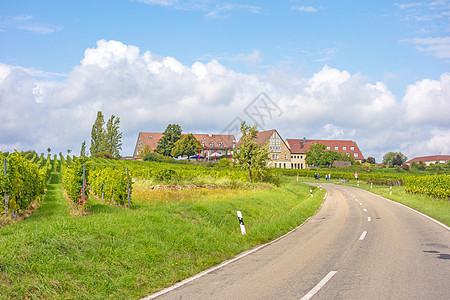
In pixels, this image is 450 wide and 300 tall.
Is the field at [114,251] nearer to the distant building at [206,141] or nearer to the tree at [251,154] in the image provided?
the tree at [251,154]

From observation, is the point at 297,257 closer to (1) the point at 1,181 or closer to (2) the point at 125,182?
(1) the point at 1,181

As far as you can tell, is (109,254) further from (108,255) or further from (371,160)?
(371,160)

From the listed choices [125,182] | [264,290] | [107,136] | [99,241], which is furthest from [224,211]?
[107,136]

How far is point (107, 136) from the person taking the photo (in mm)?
104875

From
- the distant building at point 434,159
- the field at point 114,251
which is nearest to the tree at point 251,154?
the field at point 114,251

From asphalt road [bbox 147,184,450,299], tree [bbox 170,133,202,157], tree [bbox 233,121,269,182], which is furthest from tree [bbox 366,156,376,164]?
asphalt road [bbox 147,184,450,299]

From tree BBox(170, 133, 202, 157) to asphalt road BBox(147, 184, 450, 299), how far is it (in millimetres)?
85392

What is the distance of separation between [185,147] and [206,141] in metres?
17.4

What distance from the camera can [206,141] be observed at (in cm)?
11481

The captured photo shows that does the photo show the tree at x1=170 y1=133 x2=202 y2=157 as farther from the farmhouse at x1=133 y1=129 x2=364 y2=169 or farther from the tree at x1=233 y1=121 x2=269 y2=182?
Result: the tree at x1=233 y1=121 x2=269 y2=182

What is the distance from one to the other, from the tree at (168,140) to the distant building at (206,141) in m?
9.40

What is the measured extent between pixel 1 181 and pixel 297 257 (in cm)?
1002

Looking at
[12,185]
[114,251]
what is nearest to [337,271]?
[114,251]

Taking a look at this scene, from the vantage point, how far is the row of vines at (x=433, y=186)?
32438 mm
